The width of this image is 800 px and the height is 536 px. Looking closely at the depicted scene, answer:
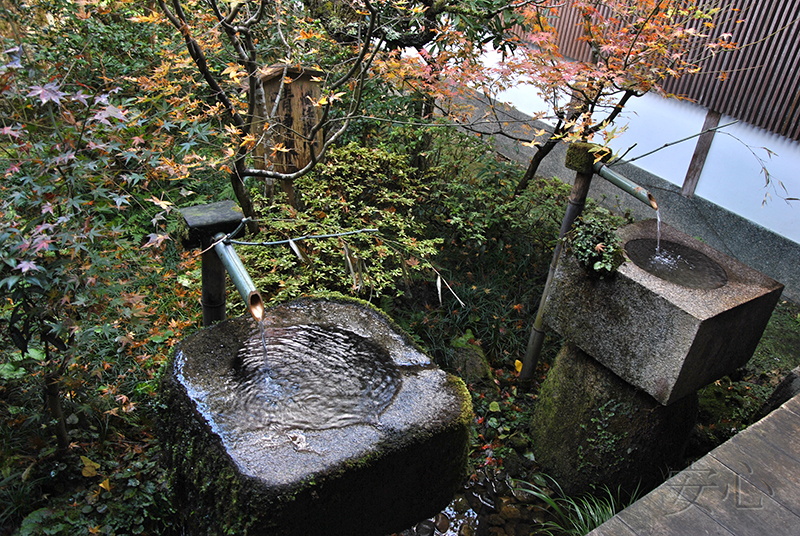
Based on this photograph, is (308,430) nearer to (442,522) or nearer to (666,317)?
(442,522)

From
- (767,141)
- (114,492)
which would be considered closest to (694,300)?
(114,492)

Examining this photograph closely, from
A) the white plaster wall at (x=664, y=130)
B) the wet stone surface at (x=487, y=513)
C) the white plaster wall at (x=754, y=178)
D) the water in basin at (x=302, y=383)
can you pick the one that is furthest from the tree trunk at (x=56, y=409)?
the white plaster wall at (x=754, y=178)

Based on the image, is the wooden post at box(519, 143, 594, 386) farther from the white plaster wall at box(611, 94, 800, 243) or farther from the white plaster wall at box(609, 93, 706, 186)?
the white plaster wall at box(609, 93, 706, 186)

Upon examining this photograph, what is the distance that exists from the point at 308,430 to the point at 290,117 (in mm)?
3000

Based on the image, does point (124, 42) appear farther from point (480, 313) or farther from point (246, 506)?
point (246, 506)

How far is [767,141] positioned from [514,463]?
15.2ft

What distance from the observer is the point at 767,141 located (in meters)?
5.50

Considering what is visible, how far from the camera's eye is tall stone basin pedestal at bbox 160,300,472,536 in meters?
1.99

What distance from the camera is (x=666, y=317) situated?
291cm

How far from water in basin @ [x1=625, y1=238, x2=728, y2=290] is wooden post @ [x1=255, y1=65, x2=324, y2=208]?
8.75ft

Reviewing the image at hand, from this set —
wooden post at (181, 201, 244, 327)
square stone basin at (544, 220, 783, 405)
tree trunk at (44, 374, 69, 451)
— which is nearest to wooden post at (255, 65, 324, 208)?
wooden post at (181, 201, 244, 327)

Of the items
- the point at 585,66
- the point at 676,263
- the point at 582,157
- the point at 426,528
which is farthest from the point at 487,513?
the point at 585,66

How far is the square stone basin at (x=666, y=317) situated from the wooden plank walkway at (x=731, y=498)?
22.8 inches

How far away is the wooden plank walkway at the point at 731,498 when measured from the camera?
1997 millimetres
